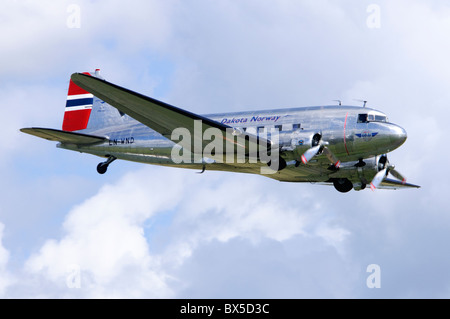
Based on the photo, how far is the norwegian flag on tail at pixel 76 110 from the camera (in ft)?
120

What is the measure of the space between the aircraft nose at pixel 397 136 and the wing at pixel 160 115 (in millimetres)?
5121

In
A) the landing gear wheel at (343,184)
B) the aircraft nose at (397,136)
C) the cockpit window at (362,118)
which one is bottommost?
the landing gear wheel at (343,184)

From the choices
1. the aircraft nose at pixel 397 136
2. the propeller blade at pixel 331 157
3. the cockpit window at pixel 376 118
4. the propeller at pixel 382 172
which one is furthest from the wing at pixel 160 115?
the propeller at pixel 382 172

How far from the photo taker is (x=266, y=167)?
29.9 meters

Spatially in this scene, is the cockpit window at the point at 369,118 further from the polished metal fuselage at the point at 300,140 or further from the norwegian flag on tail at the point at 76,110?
the norwegian flag on tail at the point at 76,110

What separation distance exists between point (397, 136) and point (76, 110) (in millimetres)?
16741

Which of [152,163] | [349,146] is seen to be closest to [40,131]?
[152,163]

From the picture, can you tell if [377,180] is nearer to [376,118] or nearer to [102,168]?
[376,118]

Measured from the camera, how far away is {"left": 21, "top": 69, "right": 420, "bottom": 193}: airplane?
2808cm

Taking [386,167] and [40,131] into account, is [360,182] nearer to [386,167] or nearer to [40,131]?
[386,167]

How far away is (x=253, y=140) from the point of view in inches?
1117

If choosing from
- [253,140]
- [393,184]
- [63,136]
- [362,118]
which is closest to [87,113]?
[63,136]

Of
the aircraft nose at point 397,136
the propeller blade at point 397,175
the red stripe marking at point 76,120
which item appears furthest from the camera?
the red stripe marking at point 76,120

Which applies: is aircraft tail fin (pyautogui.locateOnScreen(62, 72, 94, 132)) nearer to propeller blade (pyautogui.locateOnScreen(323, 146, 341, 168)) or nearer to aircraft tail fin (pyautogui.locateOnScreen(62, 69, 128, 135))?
aircraft tail fin (pyautogui.locateOnScreen(62, 69, 128, 135))
